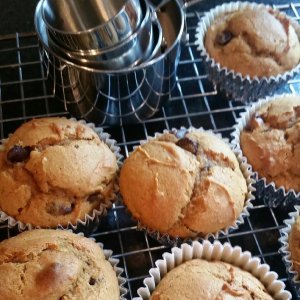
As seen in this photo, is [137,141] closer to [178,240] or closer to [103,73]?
[103,73]

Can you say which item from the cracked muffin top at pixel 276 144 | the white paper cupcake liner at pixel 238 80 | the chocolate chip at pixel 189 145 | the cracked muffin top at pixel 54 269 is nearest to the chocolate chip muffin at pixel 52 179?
the cracked muffin top at pixel 54 269

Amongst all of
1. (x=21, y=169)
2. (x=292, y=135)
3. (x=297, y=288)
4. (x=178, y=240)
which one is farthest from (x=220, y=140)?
(x=21, y=169)

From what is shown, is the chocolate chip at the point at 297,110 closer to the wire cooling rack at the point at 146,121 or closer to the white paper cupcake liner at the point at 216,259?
the wire cooling rack at the point at 146,121

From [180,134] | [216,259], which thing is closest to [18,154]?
[180,134]

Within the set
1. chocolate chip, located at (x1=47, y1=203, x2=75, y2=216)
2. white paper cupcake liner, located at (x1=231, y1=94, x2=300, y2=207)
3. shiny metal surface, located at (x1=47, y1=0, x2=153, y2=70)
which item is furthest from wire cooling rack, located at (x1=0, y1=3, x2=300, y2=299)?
shiny metal surface, located at (x1=47, y1=0, x2=153, y2=70)

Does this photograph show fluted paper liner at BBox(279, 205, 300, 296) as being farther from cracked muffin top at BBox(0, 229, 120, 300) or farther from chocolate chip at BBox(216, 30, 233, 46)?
chocolate chip at BBox(216, 30, 233, 46)

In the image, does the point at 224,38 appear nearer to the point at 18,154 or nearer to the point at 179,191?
the point at 179,191
